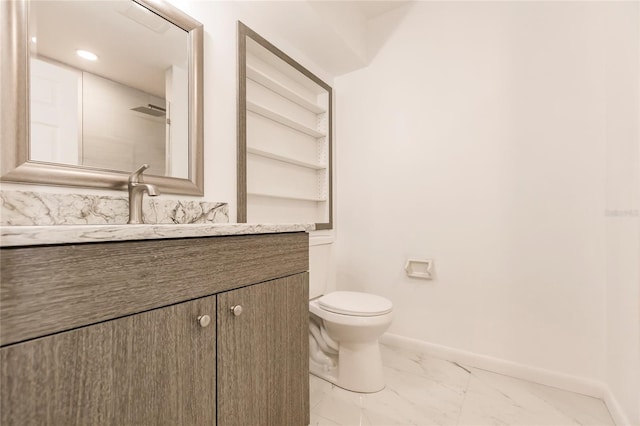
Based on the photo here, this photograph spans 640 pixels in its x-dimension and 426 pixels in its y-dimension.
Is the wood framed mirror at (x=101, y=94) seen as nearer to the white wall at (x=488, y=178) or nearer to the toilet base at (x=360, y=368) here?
the toilet base at (x=360, y=368)

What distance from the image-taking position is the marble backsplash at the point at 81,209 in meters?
0.88

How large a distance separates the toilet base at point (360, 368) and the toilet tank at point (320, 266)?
0.46m

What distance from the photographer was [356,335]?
1.49m

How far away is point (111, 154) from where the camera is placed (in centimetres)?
113

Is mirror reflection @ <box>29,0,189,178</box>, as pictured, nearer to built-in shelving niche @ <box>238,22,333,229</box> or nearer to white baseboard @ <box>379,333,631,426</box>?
built-in shelving niche @ <box>238,22,333,229</box>

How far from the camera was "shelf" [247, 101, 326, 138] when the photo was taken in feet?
5.80

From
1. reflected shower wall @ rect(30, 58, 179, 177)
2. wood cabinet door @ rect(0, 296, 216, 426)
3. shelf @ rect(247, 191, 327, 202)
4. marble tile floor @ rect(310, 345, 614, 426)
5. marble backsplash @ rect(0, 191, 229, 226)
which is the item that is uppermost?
reflected shower wall @ rect(30, 58, 179, 177)

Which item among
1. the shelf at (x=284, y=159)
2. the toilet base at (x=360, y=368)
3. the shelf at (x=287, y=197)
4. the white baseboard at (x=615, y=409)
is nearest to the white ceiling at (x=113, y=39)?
the shelf at (x=284, y=159)

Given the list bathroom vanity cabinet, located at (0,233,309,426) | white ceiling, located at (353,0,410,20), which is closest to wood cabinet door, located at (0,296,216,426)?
bathroom vanity cabinet, located at (0,233,309,426)

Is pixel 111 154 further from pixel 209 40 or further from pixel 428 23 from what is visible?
pixel 428 23

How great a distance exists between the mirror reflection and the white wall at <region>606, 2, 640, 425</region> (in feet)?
6.24

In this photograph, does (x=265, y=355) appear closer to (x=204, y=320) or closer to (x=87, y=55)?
(x=204, y=320)

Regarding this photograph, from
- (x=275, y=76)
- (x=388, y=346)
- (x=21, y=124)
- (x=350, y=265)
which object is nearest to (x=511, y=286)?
(x=388, y=346)

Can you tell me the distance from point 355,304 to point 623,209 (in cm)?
127
